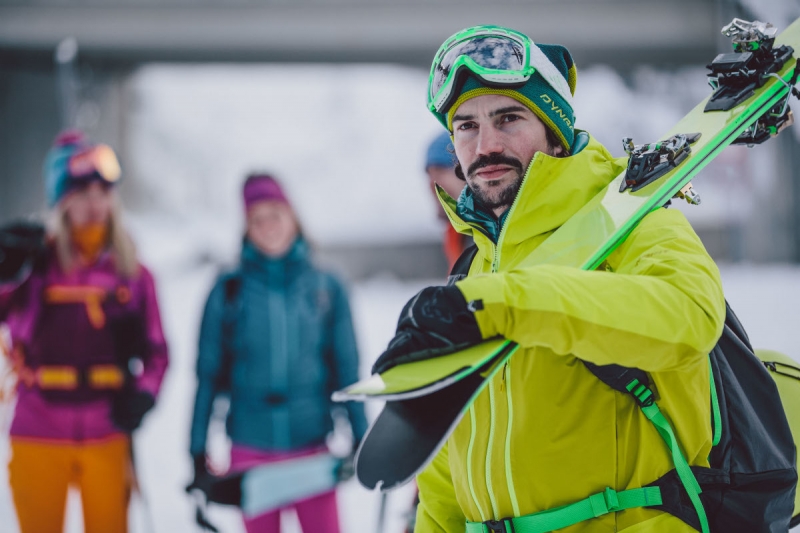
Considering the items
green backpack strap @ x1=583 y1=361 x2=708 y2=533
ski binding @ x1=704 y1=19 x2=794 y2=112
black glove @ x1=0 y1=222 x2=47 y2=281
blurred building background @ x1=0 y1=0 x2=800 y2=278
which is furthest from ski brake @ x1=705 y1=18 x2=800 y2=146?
blurred building background @ x1=0 y1=0 x2=800 y2=278

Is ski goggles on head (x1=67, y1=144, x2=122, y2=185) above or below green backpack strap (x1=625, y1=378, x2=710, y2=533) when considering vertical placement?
above

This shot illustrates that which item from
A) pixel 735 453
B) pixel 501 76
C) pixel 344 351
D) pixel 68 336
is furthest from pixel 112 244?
pixel 735 453

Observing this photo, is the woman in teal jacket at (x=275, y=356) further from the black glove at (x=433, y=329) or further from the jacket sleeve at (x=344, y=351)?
the black glove at (x=433, y=329)

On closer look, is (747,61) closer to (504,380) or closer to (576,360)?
(576,360)

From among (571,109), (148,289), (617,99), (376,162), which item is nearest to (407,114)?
(376,162)

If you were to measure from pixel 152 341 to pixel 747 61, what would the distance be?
10.1 feet

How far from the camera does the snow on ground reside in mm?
5109

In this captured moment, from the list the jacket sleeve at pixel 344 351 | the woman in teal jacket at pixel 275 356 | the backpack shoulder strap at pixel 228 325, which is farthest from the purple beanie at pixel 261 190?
the jacket sleeve at pixel 344 351

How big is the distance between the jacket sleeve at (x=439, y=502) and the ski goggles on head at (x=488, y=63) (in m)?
0.89

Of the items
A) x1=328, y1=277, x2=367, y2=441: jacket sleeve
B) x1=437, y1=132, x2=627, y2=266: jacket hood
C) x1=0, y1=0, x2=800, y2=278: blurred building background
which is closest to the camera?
x1=437, y1=132, x2=627, y2=266: jacket hood

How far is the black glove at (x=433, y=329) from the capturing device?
4.11 ft

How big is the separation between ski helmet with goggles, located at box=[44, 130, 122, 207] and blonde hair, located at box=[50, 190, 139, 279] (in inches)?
3.4

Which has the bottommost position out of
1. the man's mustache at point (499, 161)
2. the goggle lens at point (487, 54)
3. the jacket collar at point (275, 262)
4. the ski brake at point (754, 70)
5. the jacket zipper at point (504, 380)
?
the jacket zipper at point (504, 380)

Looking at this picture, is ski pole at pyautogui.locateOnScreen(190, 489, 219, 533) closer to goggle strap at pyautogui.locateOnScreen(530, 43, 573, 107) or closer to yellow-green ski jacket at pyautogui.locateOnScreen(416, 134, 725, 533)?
yellow-green ski jacket at pyautogui.locateOnScreen(416, 134, 725, 533)
